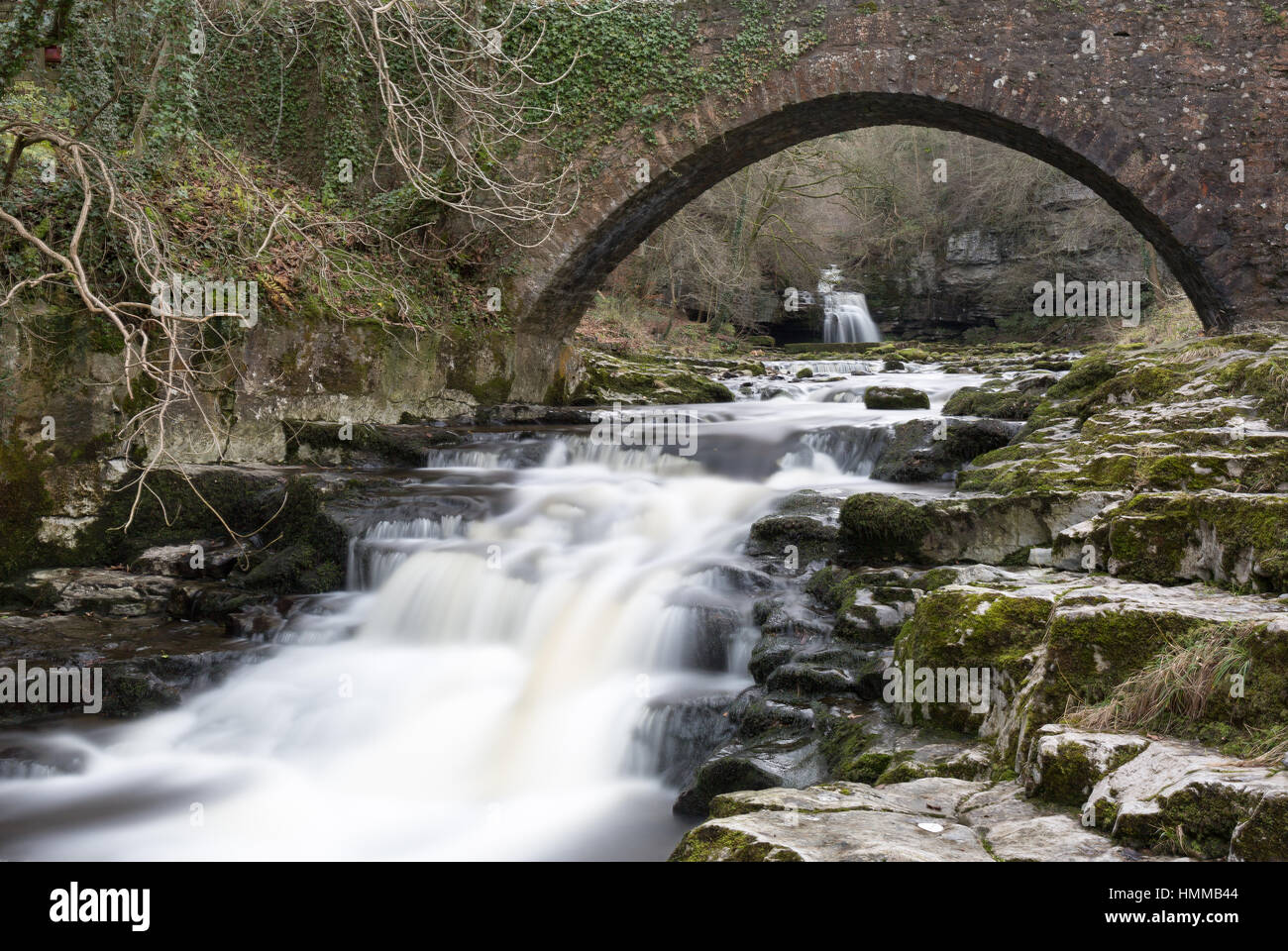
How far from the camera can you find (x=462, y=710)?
18.2 feet

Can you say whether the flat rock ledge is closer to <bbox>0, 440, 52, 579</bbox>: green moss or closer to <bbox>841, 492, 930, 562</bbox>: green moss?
<bbox>841, 492, 930, 562</bbox>: green moss

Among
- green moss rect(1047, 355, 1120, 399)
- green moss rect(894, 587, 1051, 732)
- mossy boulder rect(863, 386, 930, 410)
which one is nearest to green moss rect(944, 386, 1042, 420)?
green moss rect(1047, 355, 1120, 399)

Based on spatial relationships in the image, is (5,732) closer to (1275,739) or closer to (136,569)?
(136,569)

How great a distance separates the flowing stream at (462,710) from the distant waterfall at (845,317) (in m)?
19.7

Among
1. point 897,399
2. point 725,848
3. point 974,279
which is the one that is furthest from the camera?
point 974,279

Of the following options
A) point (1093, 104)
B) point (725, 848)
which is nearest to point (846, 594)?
point (725, 848)

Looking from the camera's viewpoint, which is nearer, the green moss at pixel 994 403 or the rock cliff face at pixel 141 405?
the rock cliff face at pixel 141 405

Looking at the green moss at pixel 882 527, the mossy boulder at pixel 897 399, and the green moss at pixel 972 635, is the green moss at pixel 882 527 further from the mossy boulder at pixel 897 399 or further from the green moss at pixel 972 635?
the mossy boulder at pixel 897 399

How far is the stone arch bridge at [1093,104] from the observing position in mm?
9789

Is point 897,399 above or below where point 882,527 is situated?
above

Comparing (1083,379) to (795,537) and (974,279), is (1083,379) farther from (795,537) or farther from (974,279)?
(974,279)

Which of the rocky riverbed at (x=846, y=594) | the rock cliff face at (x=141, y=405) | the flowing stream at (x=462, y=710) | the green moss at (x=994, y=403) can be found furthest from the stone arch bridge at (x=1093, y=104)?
the flowing stream at (x=462, y=710)

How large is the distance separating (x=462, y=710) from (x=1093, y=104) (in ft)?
31.4
